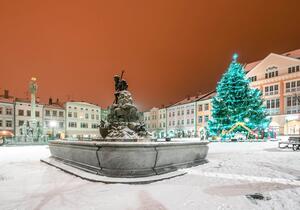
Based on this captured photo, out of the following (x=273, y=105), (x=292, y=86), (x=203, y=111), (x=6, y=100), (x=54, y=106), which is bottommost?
(x=203, y=111)

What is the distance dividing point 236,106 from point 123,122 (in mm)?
23011

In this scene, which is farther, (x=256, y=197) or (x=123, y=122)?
(x=123, y=122)

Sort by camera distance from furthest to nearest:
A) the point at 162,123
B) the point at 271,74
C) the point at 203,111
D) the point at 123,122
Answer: the point at 162,123
the point at 203,111
the point at 271,74
the point at 123,122

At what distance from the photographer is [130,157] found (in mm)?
6184

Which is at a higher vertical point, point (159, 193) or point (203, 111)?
point (203, 111)

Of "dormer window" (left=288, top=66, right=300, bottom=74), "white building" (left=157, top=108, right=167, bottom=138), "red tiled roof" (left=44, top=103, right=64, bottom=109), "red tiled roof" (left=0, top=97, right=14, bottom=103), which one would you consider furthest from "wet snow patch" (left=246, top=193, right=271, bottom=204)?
"white building" (left=157, top=108, right=167, bottom=138)

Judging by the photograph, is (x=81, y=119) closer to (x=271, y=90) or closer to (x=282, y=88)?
(x=271, y=90)

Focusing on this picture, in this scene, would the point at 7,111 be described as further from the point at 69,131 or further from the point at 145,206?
the point at 145,206

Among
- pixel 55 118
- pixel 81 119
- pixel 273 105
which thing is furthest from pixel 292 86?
pixel 55 118

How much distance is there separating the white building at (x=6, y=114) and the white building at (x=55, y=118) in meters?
7.04

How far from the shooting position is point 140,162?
6316mm

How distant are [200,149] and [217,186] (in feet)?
11.6

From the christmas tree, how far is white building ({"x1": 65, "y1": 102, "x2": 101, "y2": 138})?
3676 centimetres

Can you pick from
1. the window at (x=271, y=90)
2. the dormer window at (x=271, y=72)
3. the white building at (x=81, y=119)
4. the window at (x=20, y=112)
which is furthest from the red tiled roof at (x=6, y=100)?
the dormer window at (x=271, y=72)
